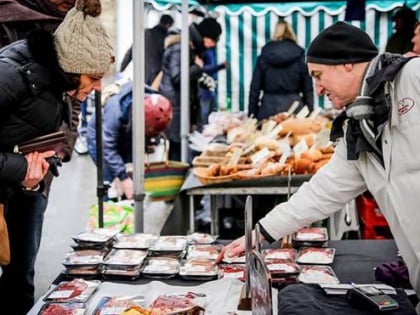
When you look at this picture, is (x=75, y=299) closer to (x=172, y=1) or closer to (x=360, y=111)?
(x=360, y=111)

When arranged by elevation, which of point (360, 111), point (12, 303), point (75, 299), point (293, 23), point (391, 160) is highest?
point (293, 23)

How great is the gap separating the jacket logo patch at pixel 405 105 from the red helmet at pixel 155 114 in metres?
2.88

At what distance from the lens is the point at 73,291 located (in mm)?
2328

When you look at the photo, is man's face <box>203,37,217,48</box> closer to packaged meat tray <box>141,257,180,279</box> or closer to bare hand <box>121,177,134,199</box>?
bare hand <box>121,177,134,199</box>

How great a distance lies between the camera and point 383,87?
2135mm

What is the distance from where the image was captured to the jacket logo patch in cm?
207

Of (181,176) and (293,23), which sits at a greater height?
(293,23)

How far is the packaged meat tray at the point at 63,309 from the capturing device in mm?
2141

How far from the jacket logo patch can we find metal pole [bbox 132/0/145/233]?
178 cm

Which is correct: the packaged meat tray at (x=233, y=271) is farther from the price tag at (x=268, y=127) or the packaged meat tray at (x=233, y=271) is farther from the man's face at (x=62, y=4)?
the price tag at (x=268, y=127)

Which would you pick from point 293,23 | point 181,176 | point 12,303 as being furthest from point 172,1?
point 12,303

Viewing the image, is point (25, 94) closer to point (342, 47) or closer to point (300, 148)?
point (342, 47)

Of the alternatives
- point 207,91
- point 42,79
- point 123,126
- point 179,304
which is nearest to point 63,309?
point 179,304

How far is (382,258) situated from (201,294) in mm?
837
